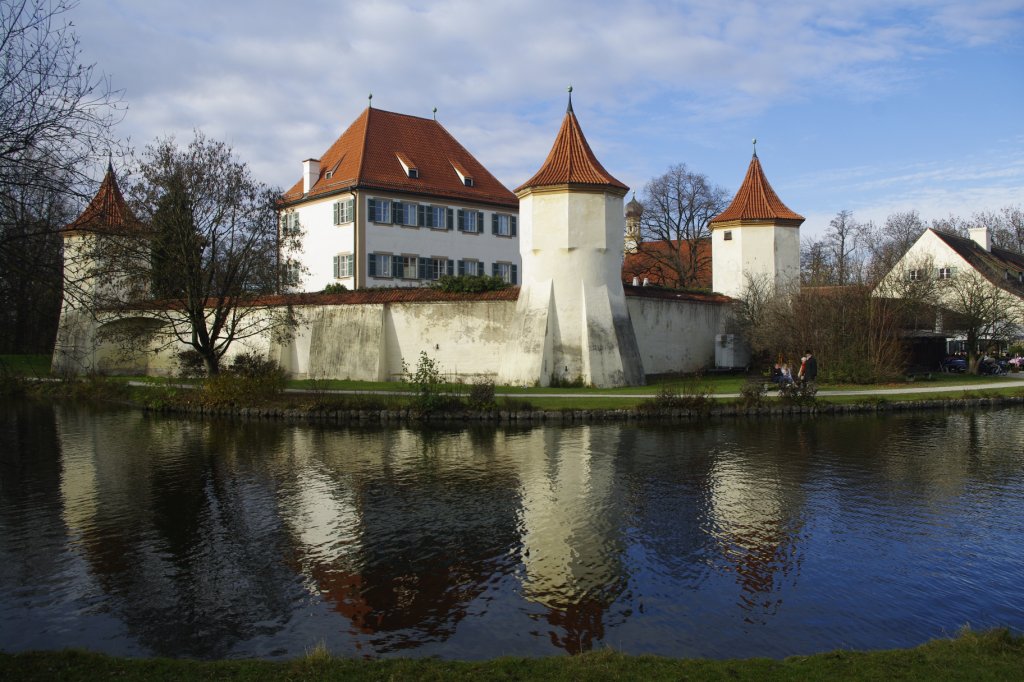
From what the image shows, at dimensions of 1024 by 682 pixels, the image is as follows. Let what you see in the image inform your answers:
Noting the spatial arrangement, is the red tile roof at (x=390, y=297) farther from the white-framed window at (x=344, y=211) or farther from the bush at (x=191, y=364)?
the white-framed window at (x=344, y=211)

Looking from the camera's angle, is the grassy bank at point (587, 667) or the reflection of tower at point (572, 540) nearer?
the grassy bank at point (587, 667)

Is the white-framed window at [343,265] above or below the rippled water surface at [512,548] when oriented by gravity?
above

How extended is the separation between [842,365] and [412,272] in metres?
20.7

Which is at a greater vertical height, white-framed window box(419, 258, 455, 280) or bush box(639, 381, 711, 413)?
white-framed window box(419, 258, 455, 280)

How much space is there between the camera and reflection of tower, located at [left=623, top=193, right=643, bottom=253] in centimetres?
5522

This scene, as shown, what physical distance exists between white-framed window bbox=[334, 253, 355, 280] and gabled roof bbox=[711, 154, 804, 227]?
17.0 metres

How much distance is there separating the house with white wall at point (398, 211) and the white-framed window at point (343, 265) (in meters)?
0.05

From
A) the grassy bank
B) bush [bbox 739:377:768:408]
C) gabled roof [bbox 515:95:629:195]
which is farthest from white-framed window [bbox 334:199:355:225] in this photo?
the grassy bank

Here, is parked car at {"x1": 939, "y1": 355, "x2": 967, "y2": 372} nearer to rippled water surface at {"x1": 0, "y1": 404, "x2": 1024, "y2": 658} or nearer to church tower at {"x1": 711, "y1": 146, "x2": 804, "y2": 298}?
church tower at {"x1": 711, "y1": 146, "x2": 804, "y2": 298}

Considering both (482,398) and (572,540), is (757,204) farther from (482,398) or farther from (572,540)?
(572,540)

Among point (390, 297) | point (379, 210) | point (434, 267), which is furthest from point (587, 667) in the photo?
point (434, 267)

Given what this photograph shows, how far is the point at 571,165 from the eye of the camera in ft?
88.4

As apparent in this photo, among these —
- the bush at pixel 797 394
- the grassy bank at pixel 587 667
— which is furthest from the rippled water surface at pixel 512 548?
the bush at pixel 797 394

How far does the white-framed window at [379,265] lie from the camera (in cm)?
3803
